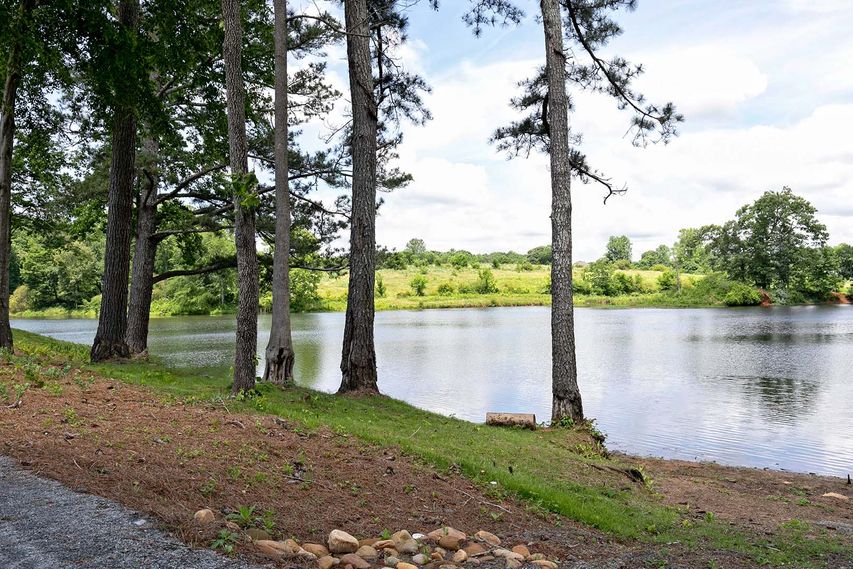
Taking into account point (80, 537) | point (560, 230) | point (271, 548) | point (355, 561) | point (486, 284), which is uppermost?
point (560, 230)

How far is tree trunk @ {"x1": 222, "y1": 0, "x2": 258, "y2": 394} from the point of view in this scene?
827 cm

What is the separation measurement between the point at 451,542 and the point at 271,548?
1.28 m

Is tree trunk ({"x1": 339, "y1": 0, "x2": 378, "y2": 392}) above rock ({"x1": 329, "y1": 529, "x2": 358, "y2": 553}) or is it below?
above

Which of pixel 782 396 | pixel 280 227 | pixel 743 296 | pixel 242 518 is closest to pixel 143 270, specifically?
pixel 280 227

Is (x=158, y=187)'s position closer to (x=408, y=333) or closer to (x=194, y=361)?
(x=194, y=361)

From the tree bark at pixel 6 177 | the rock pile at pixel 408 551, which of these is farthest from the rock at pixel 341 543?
the tree bark at pixel 6 177

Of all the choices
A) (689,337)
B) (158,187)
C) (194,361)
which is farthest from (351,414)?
(689,337)

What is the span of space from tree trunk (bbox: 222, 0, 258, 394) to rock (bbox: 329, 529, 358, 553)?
4739 millimetres

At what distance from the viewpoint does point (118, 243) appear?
478 inches

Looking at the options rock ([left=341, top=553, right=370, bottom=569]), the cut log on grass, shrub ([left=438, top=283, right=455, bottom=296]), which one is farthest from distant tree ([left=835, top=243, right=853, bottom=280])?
rock ([left=341, top=553, right=370, bottom=569])

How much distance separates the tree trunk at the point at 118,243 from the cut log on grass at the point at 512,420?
291 inches

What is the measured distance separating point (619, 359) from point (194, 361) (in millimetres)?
16256

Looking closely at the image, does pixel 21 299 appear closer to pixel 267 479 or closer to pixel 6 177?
pixel 6 177

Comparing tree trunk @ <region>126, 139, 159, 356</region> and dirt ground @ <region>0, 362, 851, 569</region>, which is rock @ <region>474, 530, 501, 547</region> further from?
tree trunk @ <region>126, 139, 159, 356</region>
